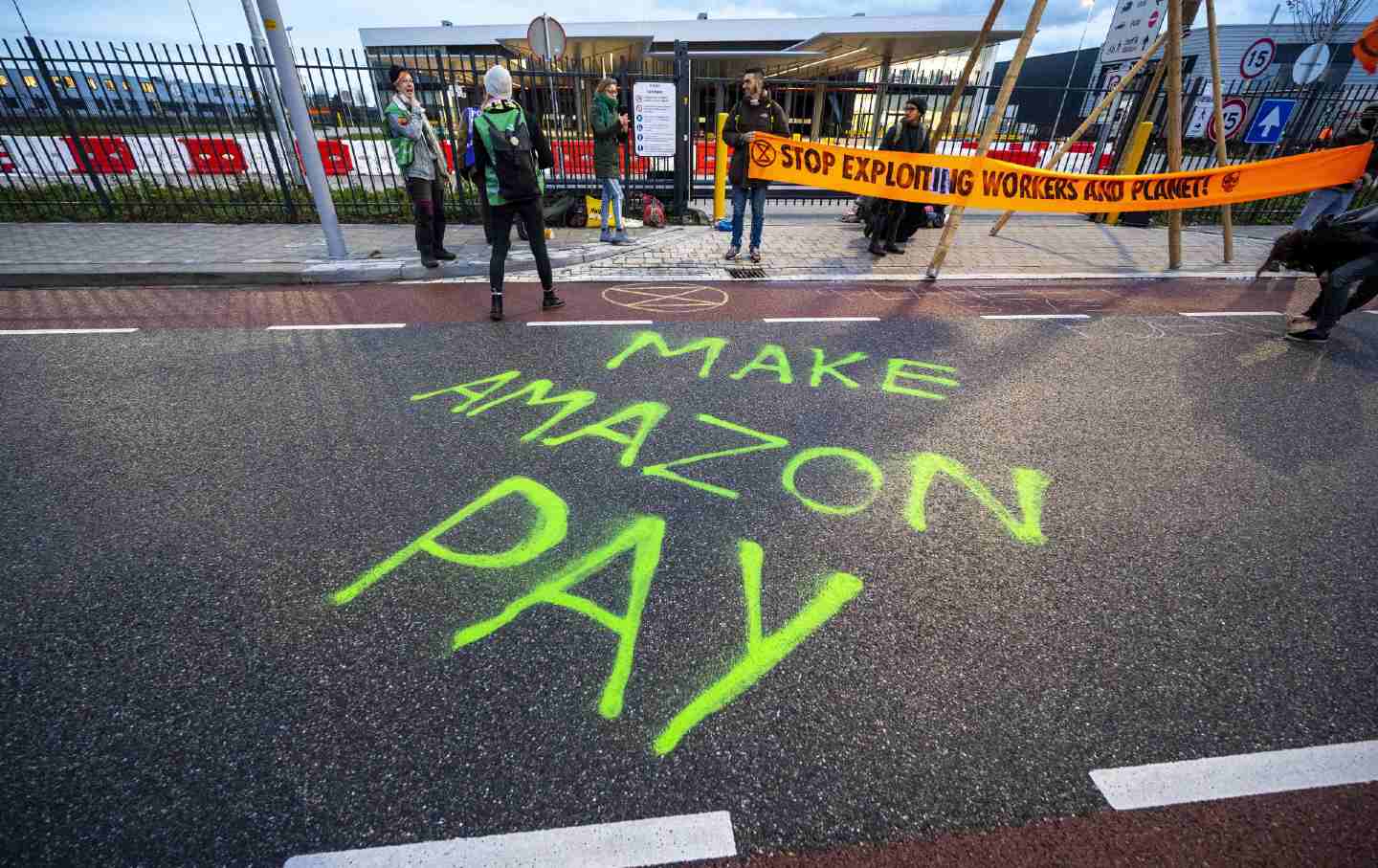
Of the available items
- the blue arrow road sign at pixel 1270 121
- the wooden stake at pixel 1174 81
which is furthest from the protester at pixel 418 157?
the blue arrow road sign at pixel 1270 121

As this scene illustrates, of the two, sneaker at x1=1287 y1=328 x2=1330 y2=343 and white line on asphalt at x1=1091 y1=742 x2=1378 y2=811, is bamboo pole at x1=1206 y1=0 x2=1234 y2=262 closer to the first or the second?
sneaker at x1=1287 y1=328 x2=1330 y2=343

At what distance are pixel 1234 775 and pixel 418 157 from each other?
309 inches

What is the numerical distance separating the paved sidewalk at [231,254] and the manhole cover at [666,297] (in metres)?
1.45

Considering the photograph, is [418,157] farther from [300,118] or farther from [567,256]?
[567,256]

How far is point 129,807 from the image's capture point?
155cm

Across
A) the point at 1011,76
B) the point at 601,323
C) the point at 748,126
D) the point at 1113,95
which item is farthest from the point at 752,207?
the point at 1113,95

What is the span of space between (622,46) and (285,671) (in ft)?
87.8

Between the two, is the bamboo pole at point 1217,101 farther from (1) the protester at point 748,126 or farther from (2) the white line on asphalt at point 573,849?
(2) the white line on asphalt at point 573,849

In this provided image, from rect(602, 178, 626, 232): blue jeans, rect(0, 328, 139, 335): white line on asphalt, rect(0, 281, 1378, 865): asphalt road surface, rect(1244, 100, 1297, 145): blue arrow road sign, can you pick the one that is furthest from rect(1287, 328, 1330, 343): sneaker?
rect(0, 328, 139, 335): white line on asphalt

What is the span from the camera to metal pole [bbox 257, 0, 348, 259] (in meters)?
5.85

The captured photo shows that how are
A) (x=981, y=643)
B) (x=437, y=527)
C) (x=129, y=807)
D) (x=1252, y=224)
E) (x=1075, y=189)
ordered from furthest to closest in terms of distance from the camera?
(x=1252, y=224), (x=1075, y=189), (x=437, y=527), (x=981, y=643), (x=129, y=807)

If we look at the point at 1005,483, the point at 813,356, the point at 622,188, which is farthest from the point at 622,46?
the point at 1005,483

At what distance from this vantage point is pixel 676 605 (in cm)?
220

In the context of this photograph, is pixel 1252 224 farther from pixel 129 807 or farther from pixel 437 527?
pixel 129 807
